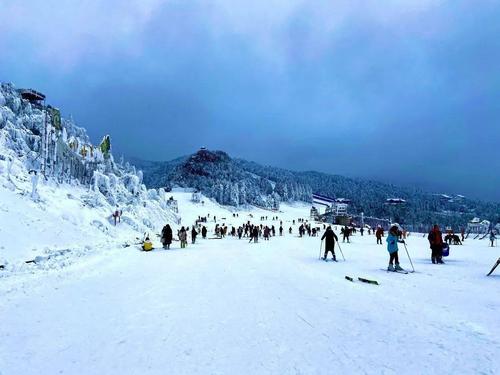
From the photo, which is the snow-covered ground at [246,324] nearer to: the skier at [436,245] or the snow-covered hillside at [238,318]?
the snow-covered hillside at [238,318]

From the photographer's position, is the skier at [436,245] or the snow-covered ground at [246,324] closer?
the snow-covered ground at [246,324]

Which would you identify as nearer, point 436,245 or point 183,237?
point 436,245

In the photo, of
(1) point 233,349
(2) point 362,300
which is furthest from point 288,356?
(2) point 362,300

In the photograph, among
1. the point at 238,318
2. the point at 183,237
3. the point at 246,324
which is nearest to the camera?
the point at 246,324

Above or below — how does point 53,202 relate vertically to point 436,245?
above

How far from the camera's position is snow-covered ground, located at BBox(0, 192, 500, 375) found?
16.1 ft

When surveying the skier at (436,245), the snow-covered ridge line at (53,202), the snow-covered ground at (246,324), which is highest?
the snow-covered ridge line at (53,202)

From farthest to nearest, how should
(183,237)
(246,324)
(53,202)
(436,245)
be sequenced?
(53,202) < (183,237) < (436,245) < (246,324)

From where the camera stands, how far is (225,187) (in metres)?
164

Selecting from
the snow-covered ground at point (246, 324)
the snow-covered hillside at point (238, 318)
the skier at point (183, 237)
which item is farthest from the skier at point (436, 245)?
the skier at point (183, 237)

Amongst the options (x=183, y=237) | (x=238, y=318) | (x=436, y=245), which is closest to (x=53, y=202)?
(x=183, y=237)

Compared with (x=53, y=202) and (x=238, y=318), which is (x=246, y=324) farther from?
(x=53, y=202)

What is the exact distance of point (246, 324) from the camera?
6.76 meters

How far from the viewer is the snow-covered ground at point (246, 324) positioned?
A: 16.1 ft
